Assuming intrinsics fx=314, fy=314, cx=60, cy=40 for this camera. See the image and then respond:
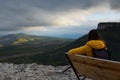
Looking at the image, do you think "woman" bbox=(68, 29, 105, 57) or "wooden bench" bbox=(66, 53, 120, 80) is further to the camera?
"woman" bbox=(68, 29, 105, 57)

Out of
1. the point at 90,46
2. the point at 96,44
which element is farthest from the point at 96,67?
the point at 90,46

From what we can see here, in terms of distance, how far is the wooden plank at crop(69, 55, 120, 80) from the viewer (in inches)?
292

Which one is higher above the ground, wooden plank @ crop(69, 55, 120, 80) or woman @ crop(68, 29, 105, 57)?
woman @ crop(68, 29, 105, 57)

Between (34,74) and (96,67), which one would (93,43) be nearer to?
(96,67)

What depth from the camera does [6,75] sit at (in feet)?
54.9

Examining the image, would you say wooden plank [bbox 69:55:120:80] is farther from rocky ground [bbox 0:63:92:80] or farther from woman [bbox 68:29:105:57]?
rocky ground [bbox 0:63:92:80]

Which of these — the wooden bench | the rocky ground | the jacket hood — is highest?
the jacket hood

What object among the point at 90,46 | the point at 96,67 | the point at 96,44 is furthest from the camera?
the point at 90,46

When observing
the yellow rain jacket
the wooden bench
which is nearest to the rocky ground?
the wooden bench

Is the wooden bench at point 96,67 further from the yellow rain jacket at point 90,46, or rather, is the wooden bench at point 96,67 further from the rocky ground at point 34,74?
the rocky ground at point 34,74

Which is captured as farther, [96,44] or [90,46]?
[90,46]

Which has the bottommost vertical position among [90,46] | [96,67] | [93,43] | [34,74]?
[34,74]

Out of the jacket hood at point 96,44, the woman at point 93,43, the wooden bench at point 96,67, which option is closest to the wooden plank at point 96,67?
the wooden bench at point 96,67

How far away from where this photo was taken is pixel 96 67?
860 centimetres
